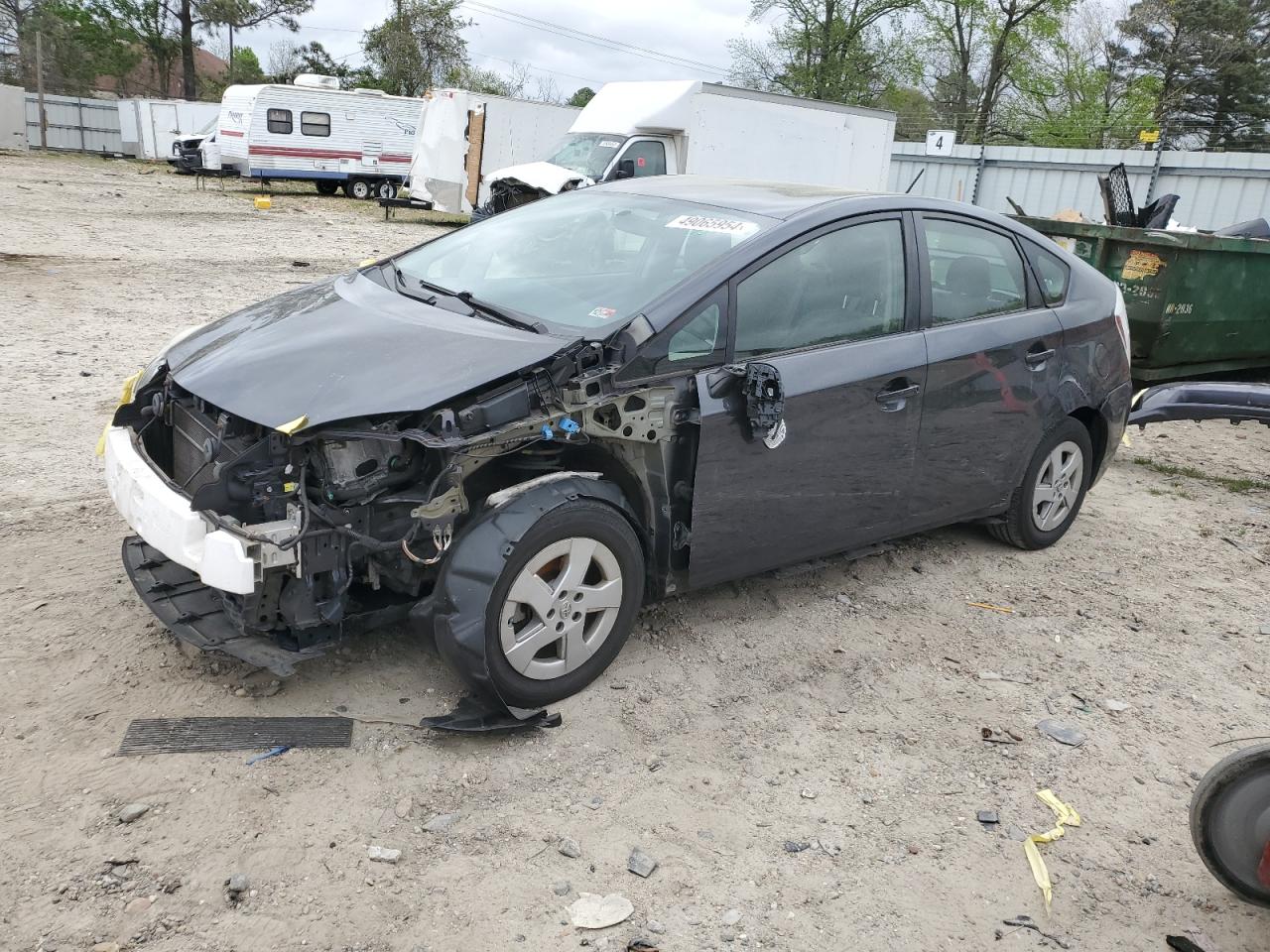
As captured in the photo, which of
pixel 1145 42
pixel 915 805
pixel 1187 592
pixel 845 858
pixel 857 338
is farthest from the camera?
pixel 1145 42


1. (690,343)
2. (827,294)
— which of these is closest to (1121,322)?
(827,294)

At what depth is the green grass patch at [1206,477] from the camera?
21.8 feet

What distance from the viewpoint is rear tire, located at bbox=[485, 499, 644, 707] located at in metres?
3.21

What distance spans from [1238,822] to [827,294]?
7.49 ft

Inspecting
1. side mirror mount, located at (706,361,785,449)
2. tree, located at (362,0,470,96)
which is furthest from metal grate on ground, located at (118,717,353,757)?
tree, located at (362,0,470,96)

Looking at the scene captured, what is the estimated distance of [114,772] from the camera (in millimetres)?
2977

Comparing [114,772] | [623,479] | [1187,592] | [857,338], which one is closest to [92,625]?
[114,772]

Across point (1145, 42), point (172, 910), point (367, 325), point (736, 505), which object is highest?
point (1145, 42)

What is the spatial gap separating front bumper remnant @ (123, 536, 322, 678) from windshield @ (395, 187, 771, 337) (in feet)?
4.76

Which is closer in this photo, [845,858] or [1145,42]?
[845,858]

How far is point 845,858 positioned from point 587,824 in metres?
0.76

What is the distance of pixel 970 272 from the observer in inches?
177

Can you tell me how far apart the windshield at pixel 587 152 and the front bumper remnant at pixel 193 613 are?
39.2 ft

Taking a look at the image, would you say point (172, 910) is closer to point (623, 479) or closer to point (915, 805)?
point (623, 479)
